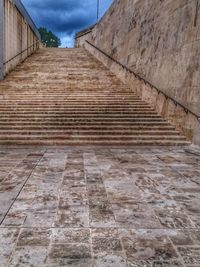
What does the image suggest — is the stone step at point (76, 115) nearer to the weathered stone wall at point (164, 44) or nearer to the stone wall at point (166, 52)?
the stone wall at point (166, 52)

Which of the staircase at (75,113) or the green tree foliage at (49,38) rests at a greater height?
the green tree foliage at (49,38)

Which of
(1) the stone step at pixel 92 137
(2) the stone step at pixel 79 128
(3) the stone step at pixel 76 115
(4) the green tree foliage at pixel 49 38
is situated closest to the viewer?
(1) the stone step at pixel 92 137

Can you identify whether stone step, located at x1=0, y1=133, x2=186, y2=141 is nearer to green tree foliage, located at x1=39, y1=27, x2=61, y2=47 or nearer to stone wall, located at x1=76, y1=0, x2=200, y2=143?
stone wall, located at x1=76, y1=0, x2=200, y2=143

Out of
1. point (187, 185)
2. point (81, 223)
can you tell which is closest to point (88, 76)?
point (187, 185)

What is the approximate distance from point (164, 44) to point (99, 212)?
7759 mm

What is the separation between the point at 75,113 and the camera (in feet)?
29.9

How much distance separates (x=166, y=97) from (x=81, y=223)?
689 cm

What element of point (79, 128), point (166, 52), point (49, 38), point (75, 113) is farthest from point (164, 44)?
point (49, 38)

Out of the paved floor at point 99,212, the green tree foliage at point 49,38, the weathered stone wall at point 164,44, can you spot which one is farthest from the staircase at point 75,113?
the green tree foliage at point 49,38

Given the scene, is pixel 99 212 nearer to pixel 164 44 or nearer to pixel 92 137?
pixel 92 137

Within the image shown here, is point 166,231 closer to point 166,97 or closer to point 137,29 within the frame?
point 166,97

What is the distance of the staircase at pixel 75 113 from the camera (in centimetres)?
770

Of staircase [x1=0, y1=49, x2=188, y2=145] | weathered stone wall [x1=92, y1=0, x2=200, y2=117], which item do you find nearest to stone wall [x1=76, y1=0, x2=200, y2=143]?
weathered stone wall [x1=92, y1=0, x2=200, y2=117]

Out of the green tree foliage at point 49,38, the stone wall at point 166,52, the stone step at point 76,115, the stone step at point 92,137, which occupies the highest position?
the green tree foliage at point 49,38
